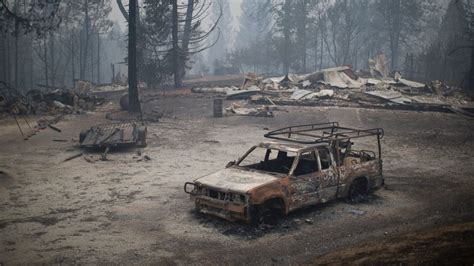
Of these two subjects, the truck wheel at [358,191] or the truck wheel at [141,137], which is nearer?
the truck wheel at [358,191]

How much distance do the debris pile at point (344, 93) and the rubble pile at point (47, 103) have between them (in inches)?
351

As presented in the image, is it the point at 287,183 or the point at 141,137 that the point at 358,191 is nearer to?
the point at 287,183

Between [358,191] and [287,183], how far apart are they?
2.61 meters

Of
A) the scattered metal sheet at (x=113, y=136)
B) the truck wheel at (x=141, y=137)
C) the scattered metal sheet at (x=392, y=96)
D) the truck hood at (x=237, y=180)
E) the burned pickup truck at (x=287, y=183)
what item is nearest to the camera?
the burned pickup truck at (x=287, y=183)

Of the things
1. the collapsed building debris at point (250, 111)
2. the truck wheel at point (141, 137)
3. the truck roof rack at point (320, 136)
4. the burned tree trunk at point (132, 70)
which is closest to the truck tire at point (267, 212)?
the truck roof rack at point (320, 136)

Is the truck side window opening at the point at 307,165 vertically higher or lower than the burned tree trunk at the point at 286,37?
lower

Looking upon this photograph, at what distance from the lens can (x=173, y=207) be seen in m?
9.52

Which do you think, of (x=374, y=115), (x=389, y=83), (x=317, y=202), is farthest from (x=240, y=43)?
(x=317, y=202)

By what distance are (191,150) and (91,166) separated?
381cm

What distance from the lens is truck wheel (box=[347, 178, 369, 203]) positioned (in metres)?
9.90

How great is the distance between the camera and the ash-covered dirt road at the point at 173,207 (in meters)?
7.25

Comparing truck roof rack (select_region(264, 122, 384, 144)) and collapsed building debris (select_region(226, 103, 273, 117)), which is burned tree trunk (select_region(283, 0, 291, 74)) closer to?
collapsed building debris (select_region(226, 103, 273, 117))

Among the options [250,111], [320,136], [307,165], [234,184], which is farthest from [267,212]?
[250,111]

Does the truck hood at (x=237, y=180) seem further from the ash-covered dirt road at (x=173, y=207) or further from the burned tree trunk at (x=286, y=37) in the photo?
the burned tree trunk at (x=286, y=37)
